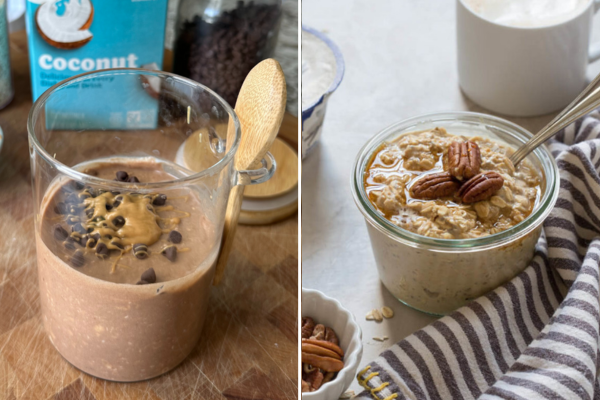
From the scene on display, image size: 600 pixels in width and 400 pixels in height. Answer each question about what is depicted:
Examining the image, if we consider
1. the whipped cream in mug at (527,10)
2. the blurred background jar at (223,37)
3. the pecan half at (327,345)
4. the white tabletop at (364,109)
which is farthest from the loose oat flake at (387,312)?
the whipped cream in mug at (527,10)

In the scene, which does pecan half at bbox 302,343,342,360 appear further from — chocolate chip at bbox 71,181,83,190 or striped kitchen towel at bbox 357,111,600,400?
chocolate chip at bbox 71,181,83,190

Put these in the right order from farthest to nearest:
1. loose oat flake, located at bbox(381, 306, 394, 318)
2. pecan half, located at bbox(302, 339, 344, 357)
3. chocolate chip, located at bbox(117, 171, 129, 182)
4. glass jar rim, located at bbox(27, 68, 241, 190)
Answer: loose oat flake, located at bbox(381, 306, 394, 318), pecan half, located at bbox(302, 339, 344, 357), chocolate chip, located at bbox(117, 171, 129, 182), glass jar rim, located at bbox(27, 68, 241, 190)

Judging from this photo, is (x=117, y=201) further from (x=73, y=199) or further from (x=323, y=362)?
(x=323, y=362)

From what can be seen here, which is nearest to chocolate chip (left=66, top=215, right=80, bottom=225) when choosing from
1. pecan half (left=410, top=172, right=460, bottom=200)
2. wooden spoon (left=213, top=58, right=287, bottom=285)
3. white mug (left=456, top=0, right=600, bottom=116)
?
wooden spoon (left=213, top=58, right=287, bottom=285)

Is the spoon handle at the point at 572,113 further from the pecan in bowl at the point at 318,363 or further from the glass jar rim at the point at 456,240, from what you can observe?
the pecan in bowl at the point at 318,363

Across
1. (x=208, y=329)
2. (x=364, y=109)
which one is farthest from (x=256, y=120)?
(x=364, y=109)
